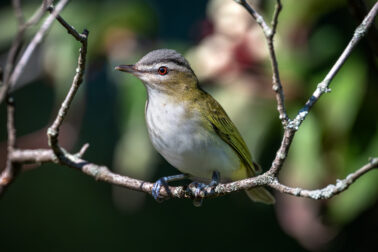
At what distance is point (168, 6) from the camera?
16.8 ft

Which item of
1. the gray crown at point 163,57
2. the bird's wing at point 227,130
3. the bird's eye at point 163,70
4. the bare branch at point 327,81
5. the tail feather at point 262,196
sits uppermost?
the bare branch at point 327,81

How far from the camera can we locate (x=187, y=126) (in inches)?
120

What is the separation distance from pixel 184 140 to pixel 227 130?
0.44 m

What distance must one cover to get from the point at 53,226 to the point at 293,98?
381cm

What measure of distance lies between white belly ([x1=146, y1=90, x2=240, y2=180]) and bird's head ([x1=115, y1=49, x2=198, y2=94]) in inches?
3.8

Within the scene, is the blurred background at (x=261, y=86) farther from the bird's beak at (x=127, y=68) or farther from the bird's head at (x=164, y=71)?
the bird's beak at (x=127, y=68)

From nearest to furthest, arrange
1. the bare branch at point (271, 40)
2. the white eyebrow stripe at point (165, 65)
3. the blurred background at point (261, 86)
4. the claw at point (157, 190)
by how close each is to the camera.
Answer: the bare branch at point (271, 40)
the claw at point (157, 190)
the blurred background at point (261, 86)
the white eyebrow stripe at point (165, 65)

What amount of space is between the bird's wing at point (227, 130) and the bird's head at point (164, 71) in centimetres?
22

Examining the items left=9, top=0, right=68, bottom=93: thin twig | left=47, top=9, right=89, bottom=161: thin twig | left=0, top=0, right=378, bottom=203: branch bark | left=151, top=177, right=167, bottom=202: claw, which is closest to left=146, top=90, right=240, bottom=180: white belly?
left=151, top=177, right=167, bottom=202: claw

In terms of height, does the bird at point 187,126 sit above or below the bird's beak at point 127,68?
below

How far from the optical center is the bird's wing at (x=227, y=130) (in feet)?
10.7

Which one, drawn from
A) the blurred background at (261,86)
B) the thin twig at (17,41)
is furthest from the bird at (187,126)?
the thin twig at (17,41)

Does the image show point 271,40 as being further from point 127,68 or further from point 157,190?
point 127,68

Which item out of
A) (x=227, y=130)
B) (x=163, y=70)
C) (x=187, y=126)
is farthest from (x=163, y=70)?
(x=227, y=130)
